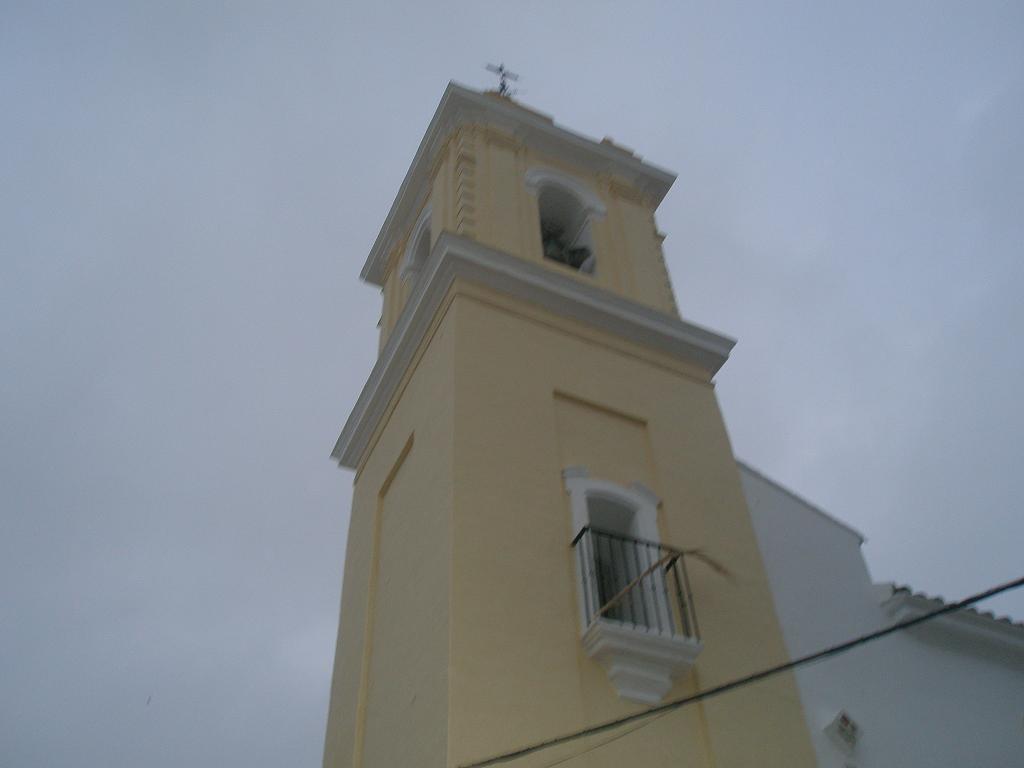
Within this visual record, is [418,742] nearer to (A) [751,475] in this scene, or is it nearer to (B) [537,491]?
(B) [537,491]

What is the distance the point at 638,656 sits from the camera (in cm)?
755

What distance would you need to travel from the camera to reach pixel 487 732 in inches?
265

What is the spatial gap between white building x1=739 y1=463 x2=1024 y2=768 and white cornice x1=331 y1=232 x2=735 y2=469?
1697 mm

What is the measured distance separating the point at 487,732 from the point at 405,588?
222 cm

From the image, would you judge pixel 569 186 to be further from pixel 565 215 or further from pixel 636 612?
pixel 636 612

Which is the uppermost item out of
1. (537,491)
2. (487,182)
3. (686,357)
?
(487,182)

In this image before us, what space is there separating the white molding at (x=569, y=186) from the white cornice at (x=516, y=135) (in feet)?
1.62

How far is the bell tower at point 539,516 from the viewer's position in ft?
24.1

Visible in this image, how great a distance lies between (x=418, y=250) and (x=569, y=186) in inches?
88.4

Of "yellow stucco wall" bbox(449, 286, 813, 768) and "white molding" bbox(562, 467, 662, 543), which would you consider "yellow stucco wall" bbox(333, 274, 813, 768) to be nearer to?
"yellow stucco wall" bbox(449, 286, 813, 768)

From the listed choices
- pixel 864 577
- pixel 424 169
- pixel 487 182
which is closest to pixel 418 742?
pixel 864 577

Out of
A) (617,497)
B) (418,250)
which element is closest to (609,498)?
(617,497)

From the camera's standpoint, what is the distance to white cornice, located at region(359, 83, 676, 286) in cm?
1335

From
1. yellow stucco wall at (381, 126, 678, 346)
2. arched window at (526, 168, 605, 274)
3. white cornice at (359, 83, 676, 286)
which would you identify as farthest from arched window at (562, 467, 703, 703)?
white cornice at (359, 83, 676, 286)
